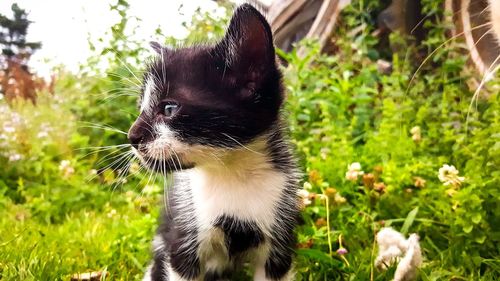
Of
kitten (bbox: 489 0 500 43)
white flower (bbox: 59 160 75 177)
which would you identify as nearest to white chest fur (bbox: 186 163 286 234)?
kitten (bbox: 489 0 500 43)

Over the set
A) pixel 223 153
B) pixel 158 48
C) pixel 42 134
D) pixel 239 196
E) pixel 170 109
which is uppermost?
pixel 158 48

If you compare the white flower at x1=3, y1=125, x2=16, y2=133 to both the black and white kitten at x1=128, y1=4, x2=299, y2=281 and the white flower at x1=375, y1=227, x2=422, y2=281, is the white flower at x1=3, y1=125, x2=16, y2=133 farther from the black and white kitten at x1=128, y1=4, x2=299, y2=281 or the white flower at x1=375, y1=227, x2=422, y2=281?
the white flower at x1=375, y1=227, x2=422, y2=281

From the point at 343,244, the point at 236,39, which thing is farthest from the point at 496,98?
the point at 236,39

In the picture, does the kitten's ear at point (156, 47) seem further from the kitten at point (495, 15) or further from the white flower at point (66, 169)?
the white flower at point (66, 169)

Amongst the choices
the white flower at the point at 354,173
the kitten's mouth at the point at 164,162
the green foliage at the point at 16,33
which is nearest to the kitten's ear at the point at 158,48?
the kitten's mouth at the point at 164,162

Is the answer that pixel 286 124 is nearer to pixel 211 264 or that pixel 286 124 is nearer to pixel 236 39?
pixel 236 39

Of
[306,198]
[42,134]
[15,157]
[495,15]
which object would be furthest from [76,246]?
[42,134]

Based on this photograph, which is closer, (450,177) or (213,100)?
(213,100)

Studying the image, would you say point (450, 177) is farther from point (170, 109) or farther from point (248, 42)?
point (170, 109)
